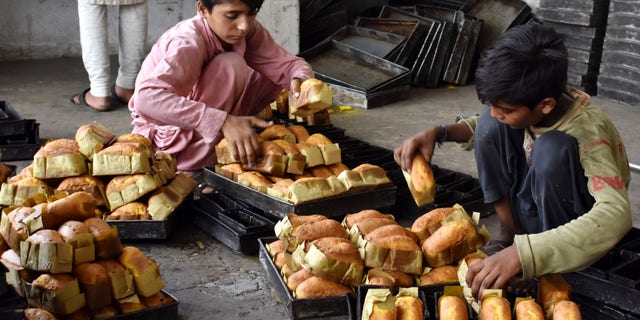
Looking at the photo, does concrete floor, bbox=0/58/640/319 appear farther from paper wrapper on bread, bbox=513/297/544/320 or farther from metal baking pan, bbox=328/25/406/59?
paper wrapper on bread, bbox=513/297/544/320

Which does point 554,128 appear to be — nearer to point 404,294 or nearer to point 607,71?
point 404,294

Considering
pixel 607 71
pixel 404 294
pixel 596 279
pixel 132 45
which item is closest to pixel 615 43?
pixel 607 71

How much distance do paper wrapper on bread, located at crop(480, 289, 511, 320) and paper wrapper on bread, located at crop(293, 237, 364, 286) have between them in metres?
0.58

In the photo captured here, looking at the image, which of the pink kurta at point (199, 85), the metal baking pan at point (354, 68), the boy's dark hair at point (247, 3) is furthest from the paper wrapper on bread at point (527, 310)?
the metal baking pan at point (354, 68)

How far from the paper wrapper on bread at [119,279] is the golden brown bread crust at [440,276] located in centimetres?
109

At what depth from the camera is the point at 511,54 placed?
9.04ft

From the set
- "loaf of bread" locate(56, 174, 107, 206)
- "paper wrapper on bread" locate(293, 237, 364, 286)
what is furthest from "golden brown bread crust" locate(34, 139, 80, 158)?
"paper wrapper on bread" locate(293, 237, 364, 286)

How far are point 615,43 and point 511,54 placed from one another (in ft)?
16.2

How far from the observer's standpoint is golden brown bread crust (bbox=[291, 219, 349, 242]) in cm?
311

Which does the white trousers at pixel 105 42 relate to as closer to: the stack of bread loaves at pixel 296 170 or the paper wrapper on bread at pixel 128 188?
the stack of bread loaves at pixel 296 170

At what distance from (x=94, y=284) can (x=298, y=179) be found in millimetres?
1341

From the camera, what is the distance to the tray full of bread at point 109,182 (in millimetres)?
3752

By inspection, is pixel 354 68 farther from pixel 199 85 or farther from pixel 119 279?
pixel 119 279

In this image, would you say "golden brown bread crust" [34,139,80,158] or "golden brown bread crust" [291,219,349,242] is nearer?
"golden brown bread crust" [291,219,349,242]
